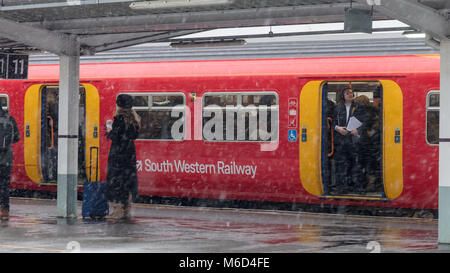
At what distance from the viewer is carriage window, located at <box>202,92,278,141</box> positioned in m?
15.6

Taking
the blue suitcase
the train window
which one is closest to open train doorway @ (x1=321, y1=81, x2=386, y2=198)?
the blue suitcase

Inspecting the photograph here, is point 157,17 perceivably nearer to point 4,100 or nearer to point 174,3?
point 174,3

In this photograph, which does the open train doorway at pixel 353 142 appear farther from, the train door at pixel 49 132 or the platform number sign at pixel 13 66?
the platform number sign at pixel 13 66

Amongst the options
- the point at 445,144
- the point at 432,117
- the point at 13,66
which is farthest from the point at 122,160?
the point at 445,144

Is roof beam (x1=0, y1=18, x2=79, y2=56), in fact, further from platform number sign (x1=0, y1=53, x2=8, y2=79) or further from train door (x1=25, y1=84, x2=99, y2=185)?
train door (x1=25, y1=84, x2=99, y2=185)

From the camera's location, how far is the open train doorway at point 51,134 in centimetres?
1730

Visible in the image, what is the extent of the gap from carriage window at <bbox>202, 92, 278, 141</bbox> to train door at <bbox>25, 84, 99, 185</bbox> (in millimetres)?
2396

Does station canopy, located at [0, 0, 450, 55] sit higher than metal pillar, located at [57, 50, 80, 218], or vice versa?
station canopy, located at [0, 0, 450, 55]

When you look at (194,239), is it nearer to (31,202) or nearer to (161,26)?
(161,26)

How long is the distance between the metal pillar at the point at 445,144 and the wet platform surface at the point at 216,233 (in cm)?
30

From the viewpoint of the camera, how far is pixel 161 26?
1301 centimetres

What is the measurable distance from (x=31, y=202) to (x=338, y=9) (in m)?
8.21

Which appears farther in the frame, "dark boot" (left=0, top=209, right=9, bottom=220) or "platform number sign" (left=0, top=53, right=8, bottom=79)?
"platform number sign" (left=0, top=53, right=8, bottom=79)

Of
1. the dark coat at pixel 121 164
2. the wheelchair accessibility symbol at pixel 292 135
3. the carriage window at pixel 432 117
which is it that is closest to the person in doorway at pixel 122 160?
the dark coat at pixel 121 164
